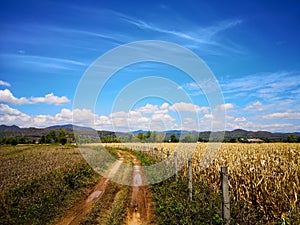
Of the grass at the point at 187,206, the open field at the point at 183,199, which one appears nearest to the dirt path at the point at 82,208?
the open field at the point at 183,199

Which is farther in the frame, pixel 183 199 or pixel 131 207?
pixel 131 207

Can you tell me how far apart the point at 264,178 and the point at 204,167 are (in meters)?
5.40

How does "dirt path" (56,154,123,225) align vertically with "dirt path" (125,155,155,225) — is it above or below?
below

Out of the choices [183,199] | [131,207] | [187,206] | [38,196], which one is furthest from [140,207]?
[38,196]

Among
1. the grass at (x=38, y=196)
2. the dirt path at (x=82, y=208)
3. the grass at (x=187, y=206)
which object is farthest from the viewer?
the dirt path at (x=82, y=208)

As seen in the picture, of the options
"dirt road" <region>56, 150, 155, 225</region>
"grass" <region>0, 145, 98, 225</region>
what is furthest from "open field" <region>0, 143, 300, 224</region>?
"dirt road" <region>56, 150, 155, 225</region>

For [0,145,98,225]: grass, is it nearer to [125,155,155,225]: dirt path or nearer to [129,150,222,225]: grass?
[125,155,155,225]: dirt path

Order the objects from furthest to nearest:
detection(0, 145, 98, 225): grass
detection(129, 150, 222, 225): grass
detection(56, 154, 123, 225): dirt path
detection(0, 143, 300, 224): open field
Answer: detection(56, 154, 123, 225): dirt path → detection(0, 145, 98, 225): grass → detection(129, 150, 222, 225): grass → detection(0, 143, 300, 224): open field

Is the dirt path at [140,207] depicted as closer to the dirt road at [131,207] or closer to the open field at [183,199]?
the dirt road at [131,207]

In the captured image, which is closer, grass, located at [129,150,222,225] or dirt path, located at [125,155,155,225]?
grass, located at [129,150,222,225]

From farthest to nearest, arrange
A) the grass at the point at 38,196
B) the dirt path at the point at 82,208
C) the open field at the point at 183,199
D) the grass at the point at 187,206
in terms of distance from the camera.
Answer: the dirt path at the point at 82,208 → the grass at the point at 38,196 → the grass at the point at 187,206 → the open field at the point at 183,199

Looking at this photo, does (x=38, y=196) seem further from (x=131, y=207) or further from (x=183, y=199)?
(x=183, y=199)

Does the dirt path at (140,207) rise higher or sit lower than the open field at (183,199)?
lower

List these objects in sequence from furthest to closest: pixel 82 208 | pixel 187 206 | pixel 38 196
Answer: pixel 82 208, pixel 38 196, pixel 187 206
